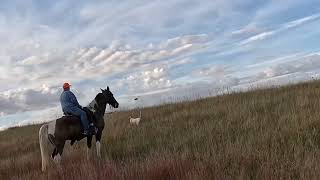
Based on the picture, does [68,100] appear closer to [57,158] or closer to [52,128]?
[52,128]

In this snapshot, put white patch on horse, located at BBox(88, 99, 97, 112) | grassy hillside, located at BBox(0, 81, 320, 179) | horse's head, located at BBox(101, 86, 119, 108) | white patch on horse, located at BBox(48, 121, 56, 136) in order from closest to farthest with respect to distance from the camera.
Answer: grassy hillside, located at BBox(0, 81, 320, 179)
white patch on horse, located at BBox(48, 121, 56, 136)
white patch on horse, located at BBox(88, 99, 97, 112)
horse's head, located at BBox(101, 86, 119, 108)

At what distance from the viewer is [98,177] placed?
6551 mm

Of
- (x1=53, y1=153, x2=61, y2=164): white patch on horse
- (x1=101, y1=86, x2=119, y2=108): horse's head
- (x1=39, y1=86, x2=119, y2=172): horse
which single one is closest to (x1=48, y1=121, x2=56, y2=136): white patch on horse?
(x1=39, y1=86, x2=119, y2=172): horse

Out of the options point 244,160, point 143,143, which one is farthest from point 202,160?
point 143,143

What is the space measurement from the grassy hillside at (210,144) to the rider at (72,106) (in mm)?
905

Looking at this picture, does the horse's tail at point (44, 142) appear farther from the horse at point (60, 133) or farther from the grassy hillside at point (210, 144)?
the grassy hillside at point (210, 144)

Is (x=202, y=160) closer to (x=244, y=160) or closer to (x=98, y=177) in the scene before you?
(x=244, y=160)

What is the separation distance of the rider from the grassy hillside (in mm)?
905

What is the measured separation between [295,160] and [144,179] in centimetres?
257

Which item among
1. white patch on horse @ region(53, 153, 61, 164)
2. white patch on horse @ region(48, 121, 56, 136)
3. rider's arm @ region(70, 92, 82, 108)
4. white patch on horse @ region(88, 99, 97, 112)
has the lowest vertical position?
white patch on horse @ region(53, 153, 61, 164)

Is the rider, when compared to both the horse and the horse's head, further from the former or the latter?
the horse's head

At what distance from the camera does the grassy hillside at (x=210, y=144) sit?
Answer: 267 inches

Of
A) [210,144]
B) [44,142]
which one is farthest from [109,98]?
[210,144]

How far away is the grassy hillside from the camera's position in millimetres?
6770
